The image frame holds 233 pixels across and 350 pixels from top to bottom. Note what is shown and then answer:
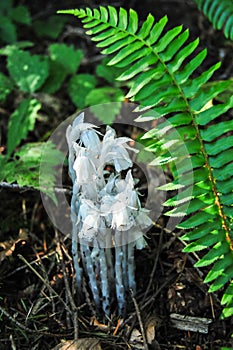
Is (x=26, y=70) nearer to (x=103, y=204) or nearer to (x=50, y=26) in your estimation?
(x=50, y=26)

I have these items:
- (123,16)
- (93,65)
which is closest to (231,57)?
(93,65)

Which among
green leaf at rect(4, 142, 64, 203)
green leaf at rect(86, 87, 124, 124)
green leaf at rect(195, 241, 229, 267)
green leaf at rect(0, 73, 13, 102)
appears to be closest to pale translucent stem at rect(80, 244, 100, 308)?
green leaf at rect(4, 142, 64, 203)

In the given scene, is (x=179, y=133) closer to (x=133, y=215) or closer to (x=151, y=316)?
(x=133, y=215)

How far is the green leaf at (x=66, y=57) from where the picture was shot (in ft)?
12.6

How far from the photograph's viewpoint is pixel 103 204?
7.24 ft

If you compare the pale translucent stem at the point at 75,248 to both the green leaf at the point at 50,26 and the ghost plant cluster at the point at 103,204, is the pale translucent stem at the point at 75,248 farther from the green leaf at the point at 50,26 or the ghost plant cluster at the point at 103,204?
the green leaf at the point at 50,26

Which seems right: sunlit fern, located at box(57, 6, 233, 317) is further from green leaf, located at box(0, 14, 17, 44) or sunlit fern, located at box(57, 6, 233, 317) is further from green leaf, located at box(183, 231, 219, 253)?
green leaf, located at box(0, 14, 17, 44)

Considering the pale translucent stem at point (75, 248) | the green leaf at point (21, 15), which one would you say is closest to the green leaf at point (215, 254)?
the pale translucent stem at point (75, 248)

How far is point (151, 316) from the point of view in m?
2.58

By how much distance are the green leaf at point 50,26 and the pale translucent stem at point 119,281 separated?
8.46 ft

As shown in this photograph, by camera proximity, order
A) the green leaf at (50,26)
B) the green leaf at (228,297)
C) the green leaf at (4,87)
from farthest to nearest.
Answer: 1. the green leaf at (50,26)
2. the green leaf at (4,87)
3. the green leaf at (228,297)

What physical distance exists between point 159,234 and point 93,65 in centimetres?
193

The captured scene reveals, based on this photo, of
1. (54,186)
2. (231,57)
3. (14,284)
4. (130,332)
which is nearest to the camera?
(130,332)

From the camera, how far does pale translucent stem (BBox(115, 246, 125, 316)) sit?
238 centimetres
